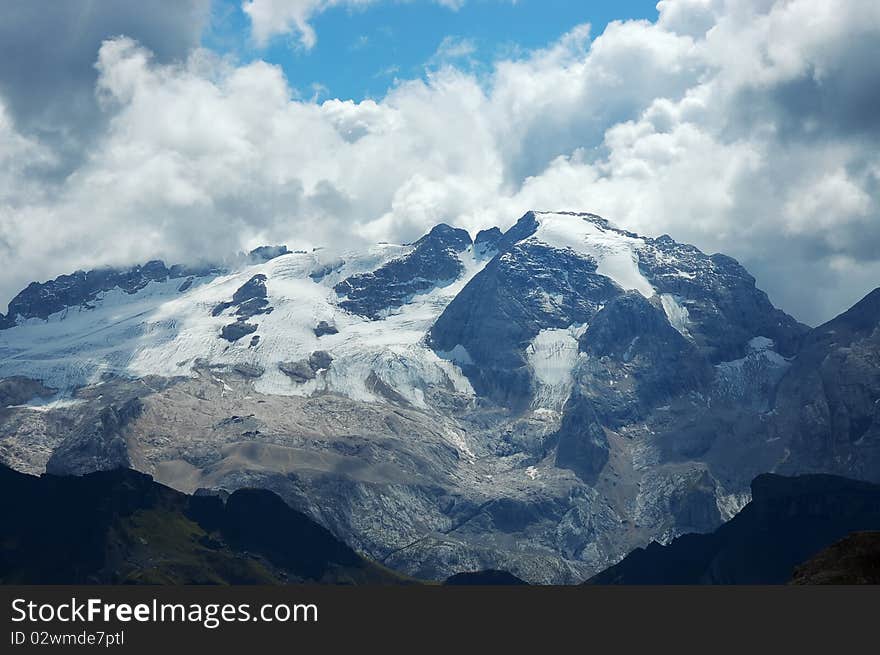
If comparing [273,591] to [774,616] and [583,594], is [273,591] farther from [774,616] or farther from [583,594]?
[774,616]

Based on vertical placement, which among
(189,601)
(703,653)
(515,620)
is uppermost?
(189,601)

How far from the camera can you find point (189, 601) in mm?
148000

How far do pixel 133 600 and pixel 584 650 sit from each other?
52.6m

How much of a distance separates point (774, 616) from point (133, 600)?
7617cm

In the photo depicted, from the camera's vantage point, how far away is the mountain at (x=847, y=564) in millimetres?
176375

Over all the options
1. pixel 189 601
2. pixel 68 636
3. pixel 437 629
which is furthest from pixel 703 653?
pixel 68 636

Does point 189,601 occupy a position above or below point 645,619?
above

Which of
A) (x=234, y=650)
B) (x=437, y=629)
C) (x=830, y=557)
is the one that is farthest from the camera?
(x=830, y=557)

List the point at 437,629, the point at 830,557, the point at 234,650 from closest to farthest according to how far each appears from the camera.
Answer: the point at 234,650
the point at 437,629
the point at 830,557

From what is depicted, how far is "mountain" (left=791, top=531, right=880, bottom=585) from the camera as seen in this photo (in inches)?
6944

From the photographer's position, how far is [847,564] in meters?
181

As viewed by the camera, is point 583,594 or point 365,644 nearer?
point 365,644

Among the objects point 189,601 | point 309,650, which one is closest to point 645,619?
point 309,650

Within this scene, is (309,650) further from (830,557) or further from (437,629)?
(830,557)
